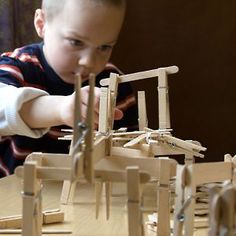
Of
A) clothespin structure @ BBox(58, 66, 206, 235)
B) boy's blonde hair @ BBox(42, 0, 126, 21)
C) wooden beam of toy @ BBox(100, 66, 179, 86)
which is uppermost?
boy's blonde hair @ BBox(42, 0, 126, 21)

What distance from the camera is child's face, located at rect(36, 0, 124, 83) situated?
106 centimetres

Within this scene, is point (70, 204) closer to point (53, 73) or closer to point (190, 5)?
point (53, 73)

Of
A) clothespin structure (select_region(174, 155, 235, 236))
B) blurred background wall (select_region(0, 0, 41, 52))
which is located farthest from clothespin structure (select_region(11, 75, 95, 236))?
blurred background wall (select_region(0, 0, 41, 52))

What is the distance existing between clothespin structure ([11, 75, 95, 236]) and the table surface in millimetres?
143

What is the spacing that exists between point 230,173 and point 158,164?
0.27ft

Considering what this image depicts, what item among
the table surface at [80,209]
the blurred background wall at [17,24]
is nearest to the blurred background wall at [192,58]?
the blurred background wall at [17,24]

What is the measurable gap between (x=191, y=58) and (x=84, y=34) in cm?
92

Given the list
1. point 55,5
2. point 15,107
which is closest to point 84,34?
point 55,5

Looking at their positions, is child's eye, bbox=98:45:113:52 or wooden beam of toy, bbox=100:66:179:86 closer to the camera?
wooden beam of toy, bbox=100:66:179:86

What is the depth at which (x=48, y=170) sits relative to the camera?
1.85 feet

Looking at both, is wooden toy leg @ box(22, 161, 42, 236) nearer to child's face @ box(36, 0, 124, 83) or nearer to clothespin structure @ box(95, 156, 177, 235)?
clothespin structure @ box(95, 156, 177, 235)

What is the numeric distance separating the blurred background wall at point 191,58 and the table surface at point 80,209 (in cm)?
94

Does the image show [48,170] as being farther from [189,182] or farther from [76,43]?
[76,43]

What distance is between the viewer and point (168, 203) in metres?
0.64
